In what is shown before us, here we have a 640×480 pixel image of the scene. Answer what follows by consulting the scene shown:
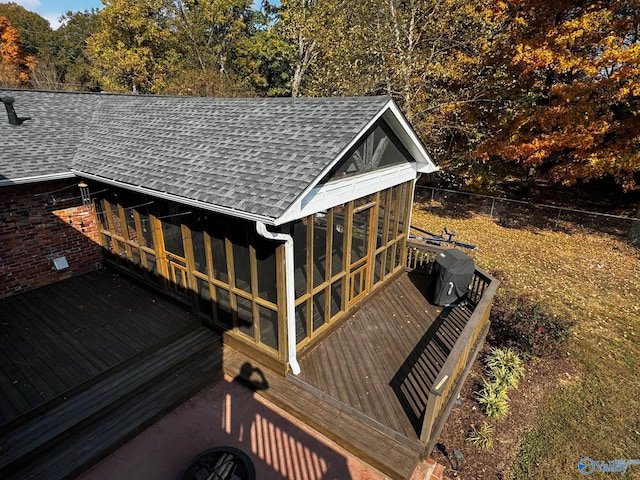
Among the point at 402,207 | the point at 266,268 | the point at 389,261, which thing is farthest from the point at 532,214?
the point at 266,268

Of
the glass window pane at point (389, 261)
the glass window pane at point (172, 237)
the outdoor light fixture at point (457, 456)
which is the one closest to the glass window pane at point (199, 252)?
the glass window pane at point (172, 237)

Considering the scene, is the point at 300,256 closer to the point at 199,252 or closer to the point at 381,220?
the point at 199,252

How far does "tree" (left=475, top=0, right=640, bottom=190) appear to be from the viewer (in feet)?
33.7

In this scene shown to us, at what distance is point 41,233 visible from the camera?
7.58 meters

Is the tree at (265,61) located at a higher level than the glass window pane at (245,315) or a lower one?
higher

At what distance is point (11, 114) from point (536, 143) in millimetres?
15799

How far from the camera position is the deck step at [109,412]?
4238 millimetres

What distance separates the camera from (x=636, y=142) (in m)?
11.4

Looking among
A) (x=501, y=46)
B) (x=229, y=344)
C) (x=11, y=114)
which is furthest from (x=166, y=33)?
(x=229, y=344)

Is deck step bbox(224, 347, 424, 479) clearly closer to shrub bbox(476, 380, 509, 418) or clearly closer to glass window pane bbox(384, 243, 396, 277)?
shrub bbox(476, 380, 509, 418)

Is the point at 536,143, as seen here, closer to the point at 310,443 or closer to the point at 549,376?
the point at 549,376

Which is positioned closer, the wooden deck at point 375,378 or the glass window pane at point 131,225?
the wooden deck at point 375,378

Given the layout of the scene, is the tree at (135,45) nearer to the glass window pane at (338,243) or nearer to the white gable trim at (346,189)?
the white gable trim at (346,189)

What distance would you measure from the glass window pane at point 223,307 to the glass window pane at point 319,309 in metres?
1.51
